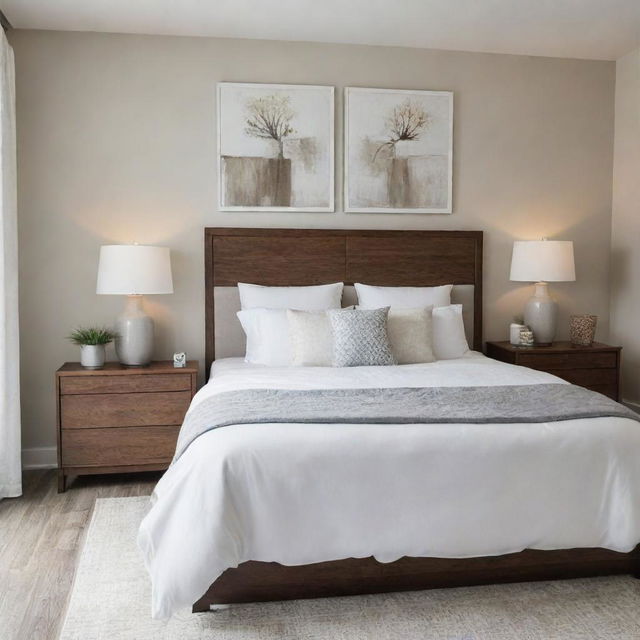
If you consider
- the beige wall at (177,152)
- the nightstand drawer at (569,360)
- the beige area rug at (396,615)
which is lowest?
the beige area rug at (396,615)

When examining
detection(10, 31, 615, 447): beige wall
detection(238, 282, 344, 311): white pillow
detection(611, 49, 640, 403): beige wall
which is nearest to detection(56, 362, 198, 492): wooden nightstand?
detection(10, 31, 615, 447): beige wall

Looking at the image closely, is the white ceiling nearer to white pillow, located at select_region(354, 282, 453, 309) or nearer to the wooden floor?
white pillow, located at select_region(354, 282, 453, 309)

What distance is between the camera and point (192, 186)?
4211 millimetres

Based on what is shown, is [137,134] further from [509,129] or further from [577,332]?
[577,332]

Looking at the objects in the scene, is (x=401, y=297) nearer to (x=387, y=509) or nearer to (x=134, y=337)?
(x=134, y=337)

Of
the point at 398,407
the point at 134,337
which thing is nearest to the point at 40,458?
the point at 134,337

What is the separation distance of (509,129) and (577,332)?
4.83 feet

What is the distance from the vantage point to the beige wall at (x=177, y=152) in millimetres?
4059

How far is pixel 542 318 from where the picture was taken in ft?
14.4

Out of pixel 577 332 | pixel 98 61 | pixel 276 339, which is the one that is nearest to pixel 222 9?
pixel 98 61

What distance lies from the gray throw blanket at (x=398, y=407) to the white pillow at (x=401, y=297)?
4.24 feet

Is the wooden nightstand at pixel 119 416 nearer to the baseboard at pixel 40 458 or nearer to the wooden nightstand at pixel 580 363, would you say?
the baseboard at pixel 40 458

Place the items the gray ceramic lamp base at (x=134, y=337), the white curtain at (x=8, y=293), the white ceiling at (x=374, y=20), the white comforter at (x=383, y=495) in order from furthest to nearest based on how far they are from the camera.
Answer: the gray ceramic lamp base at (x=134, y=337) → the white ceiling at (x=374, y=20) → the white curtain at (x=8, y=293) → the white comforter at (x=383, y=495)

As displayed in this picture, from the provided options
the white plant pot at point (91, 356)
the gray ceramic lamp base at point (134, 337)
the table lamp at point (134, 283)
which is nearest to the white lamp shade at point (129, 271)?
the table lamp at point (134, 283)
